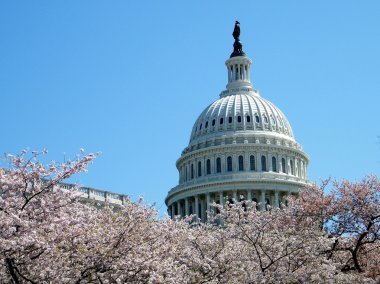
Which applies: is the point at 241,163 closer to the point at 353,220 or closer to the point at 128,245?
the point at 353,220

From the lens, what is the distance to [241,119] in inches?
5527

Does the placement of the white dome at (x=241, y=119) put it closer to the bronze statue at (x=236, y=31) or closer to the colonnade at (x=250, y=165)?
the colonnade at (x=250, y=165)

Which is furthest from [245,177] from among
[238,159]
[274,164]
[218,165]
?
[274,164]

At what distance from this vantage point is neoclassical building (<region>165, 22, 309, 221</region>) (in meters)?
131

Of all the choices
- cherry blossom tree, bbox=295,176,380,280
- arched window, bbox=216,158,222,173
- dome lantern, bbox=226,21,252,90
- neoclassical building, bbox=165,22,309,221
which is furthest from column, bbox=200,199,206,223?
cherry blossom tree, bbox=295,176,380,280

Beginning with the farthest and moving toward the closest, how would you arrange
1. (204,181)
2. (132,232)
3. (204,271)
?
(204,181)
(204,271)
(132,232)

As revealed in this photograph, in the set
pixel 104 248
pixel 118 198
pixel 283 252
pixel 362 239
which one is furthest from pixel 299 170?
pixel 104 248

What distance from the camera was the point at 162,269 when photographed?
27984mm

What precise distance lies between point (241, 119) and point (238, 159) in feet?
28.6

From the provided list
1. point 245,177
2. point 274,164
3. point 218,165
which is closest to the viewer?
point 245,177

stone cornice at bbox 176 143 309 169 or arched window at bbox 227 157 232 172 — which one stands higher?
stone cornice at bbox 176 143 309 169

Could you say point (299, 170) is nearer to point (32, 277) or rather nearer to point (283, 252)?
point (283, 252)

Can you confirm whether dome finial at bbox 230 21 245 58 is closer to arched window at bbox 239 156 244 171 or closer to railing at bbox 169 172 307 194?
arched window at bbox 239 156 244 171

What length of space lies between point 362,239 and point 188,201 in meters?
93.8
